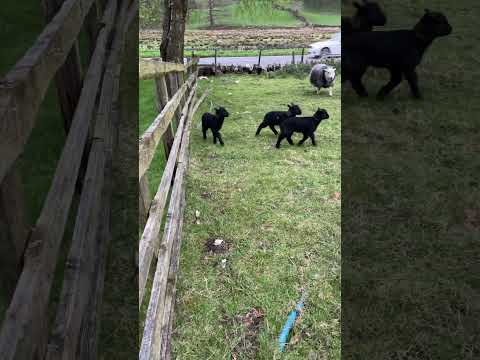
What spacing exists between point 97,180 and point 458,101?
270 inches

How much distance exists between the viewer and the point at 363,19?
6887mm

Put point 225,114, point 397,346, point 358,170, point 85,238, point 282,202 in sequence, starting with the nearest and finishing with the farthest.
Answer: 1. point 85,238
2. point 397,346
3. point 282,202
4. point 358,170
5. point 225,114

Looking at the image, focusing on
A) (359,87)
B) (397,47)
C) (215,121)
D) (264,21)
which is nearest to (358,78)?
(359,87)

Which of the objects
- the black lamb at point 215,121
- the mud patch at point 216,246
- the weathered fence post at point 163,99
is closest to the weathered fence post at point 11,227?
the mud patch at point 216,246

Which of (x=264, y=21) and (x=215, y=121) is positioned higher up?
(x=264, y=21)

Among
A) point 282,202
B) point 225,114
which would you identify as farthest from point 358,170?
point 225,114

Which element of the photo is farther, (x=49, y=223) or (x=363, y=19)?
(x=363, y=19)

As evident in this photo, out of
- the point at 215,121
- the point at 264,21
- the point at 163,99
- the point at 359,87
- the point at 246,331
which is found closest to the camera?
the point at 246,331

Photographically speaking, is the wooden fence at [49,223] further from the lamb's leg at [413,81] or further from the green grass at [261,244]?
the lamb's leg at [413,81]

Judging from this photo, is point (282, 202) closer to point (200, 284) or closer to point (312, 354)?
point (200, 284)

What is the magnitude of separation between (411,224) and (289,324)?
173 centimetres

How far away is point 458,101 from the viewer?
6.43m

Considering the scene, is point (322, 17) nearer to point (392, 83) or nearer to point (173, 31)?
point (173, 31)

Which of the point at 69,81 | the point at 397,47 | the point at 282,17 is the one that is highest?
the point at 282,17
